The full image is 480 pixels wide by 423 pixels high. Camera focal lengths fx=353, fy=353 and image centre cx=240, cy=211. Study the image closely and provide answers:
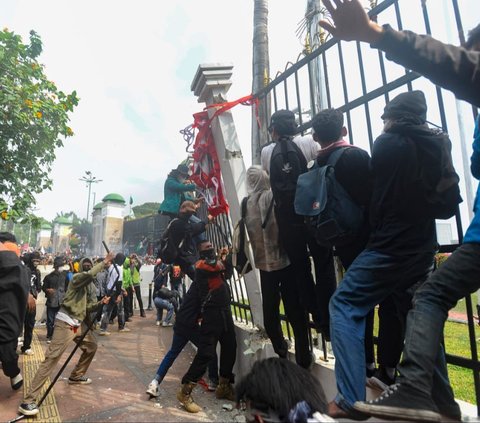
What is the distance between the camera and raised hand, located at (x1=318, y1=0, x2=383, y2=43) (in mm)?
1449

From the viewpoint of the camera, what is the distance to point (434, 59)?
134cm

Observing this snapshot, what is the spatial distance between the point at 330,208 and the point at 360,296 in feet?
1.77

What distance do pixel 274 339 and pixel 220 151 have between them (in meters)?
2.25

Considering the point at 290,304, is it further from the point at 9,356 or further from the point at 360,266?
the point at 9,356

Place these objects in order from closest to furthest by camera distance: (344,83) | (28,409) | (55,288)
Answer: (344,83) < (28,409) < (55,288)

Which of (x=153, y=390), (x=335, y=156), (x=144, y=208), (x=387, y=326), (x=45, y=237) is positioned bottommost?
(x=153, y=390)

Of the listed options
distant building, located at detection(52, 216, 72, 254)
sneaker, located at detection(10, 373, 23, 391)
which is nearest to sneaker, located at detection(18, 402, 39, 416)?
sneaker, located at detection(10, 373, 23, 391)

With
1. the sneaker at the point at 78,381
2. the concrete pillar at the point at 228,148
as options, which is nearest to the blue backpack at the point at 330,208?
the concrete pillar at the point at 228,148

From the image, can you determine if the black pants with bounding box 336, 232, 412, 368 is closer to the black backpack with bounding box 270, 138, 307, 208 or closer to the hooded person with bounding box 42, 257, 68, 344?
the black backpack with bounding box 270, 138, 307, 208

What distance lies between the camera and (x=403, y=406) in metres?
1.41

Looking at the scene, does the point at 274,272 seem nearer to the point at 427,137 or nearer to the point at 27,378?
the point at 427,137

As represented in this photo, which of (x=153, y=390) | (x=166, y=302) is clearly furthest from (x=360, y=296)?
(x=166, y=302)

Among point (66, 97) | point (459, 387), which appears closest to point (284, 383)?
point (459, 387)

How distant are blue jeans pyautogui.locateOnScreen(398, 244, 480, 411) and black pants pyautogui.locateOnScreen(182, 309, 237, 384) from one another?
3.00 meters
